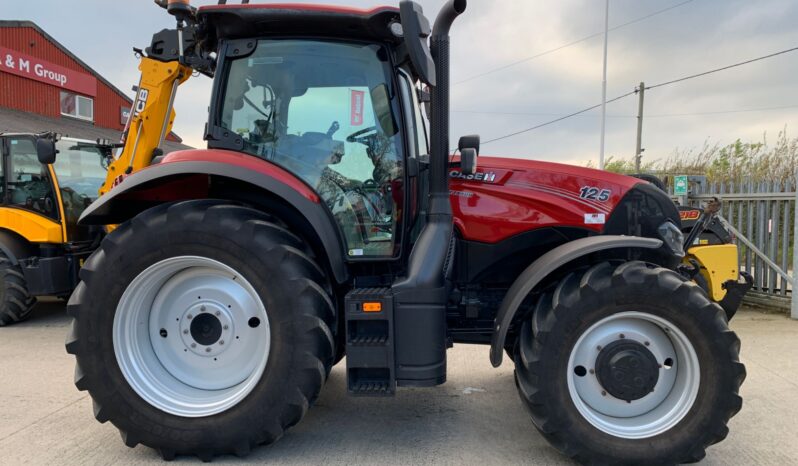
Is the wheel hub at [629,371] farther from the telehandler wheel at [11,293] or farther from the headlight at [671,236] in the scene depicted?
the telehandler wheel at [11,293]

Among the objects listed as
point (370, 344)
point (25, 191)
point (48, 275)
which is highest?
point (25, 191)

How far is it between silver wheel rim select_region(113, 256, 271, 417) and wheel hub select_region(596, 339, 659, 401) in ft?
6.01

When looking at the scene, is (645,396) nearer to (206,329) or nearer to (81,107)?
(206,329)

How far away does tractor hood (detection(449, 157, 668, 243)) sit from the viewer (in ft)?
10.5

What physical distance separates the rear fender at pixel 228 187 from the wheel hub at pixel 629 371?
1494mm

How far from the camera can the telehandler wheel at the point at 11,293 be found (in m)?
6.02

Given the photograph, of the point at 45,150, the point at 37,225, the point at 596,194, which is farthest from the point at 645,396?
the point at 37,225

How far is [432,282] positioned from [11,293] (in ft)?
19.0

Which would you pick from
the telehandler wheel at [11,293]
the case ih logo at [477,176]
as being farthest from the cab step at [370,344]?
the telehandler wheel at [11,293]

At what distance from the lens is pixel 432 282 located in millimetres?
2758

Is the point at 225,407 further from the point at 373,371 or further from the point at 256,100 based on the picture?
the point at 256,100

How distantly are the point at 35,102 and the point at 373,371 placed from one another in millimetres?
18980

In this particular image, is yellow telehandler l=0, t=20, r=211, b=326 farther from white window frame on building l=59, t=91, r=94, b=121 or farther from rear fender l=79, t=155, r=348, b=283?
white window frame on building l=59, t=91, r=94, b=121

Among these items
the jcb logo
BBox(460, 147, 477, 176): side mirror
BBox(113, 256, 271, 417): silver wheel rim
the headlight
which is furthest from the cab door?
the headlight
